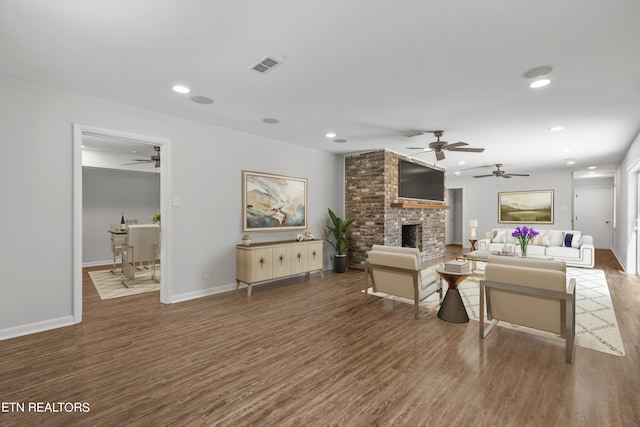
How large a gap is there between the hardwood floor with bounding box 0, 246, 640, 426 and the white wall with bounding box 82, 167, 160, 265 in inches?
167

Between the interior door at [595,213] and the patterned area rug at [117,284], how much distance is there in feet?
41.9

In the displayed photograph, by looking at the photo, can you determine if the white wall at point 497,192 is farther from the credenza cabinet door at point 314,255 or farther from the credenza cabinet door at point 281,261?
the credenza cabinet door at point 281,261

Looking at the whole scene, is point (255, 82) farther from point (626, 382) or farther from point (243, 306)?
point (626, 382)

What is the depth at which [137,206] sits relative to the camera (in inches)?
308

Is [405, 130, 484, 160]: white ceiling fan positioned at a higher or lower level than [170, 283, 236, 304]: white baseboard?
higher

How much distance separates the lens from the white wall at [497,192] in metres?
8.93

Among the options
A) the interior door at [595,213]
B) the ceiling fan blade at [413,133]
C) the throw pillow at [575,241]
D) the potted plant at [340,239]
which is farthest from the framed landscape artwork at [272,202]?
the interior door at [595,213]

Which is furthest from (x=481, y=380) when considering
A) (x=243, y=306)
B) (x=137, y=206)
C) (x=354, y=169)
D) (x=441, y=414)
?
(x=137, y=206)

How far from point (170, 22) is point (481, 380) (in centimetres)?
342

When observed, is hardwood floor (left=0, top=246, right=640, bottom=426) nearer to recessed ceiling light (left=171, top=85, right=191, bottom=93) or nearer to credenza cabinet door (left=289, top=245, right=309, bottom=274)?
credenza cabinet door (left=289, top=245, right=309, bottom=274)

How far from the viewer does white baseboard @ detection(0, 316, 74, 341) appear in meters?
2.94

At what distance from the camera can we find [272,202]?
5.41 m

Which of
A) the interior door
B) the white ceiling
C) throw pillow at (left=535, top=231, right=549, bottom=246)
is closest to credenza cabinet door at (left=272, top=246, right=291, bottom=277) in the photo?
the white ceiling

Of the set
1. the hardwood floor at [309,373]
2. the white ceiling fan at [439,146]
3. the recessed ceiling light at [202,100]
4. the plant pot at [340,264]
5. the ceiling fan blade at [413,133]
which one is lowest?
the hardwood floor at [309,373]
